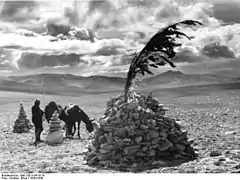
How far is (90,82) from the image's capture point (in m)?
8.23

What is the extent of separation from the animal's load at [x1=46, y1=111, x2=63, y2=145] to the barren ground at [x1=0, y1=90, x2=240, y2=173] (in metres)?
0.15

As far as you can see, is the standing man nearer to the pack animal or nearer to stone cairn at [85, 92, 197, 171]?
the pack animal

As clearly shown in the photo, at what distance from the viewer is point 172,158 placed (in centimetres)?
650

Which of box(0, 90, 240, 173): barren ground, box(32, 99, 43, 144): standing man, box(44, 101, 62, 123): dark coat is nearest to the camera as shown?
box(0, 90, 240, 173): barren ground

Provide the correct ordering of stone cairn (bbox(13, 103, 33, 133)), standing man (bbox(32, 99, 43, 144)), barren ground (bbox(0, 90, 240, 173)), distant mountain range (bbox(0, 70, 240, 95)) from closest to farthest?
barren ground (bbox(0, 90, 240, 173))
distant mountain range (bbox(0, 70, 240, 95))
standing man (bbox(32, 99, 43, 144))
stone cairn (bbox(13, 103, 33, 133))

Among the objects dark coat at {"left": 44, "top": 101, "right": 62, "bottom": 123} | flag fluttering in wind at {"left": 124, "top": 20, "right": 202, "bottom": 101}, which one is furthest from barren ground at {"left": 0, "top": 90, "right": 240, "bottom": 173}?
flag fluttering in wind at {"left": 124, "top": 20, "right": 202, "bottom": 101}

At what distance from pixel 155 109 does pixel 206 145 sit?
117 cm

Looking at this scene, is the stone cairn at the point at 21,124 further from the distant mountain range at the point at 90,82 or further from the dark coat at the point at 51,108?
the distant mountain range at the point at 90,82

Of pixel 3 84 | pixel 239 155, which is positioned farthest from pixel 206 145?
pixel 3 84

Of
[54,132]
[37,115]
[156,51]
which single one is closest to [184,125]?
[156,51]

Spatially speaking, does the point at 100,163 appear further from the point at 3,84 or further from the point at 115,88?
the point at 3,84

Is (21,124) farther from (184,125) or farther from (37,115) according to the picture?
(184,125)

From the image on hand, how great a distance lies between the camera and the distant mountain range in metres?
7.88

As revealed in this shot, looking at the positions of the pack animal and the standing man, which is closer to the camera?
the standing man
